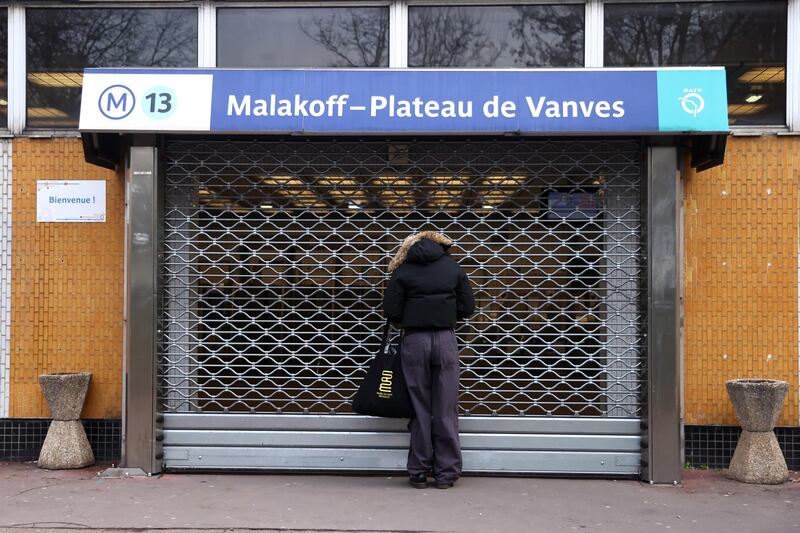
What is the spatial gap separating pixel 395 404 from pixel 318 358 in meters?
0.96

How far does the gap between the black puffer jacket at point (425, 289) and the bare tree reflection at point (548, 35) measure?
2409 millimetres

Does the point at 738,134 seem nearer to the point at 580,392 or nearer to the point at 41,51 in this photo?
the point at 580,392

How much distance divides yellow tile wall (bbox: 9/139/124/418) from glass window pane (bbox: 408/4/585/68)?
3.24 meters

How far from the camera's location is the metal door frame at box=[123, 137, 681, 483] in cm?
661

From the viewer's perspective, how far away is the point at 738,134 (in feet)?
24.1

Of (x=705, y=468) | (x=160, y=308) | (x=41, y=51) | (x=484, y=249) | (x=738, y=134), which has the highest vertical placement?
(x=41, y=51)

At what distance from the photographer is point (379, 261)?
23.2 ft

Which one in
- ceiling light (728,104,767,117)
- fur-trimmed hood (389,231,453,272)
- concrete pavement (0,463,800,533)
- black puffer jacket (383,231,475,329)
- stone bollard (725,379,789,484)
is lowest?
concrete pavement (0,463,800,533)

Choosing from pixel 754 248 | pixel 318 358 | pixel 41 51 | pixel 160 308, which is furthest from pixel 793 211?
pixel 41 51

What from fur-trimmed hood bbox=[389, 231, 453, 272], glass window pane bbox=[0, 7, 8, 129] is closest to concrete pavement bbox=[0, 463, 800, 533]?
fur-trimmed hood bbox=[389, 231, 453, 272]

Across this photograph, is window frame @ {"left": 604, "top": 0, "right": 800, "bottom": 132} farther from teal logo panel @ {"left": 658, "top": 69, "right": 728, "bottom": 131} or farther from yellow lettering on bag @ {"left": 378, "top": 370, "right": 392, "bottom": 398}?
yellow lettering on bag @ {"left": 378, "top": 370, "right": 392, "bottom": 398}

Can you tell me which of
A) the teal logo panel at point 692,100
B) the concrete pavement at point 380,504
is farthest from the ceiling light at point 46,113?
the teal logo panel at point 692,100

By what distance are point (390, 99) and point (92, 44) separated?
A: 3290 mm

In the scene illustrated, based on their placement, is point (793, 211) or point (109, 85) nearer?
point (109, 85)
